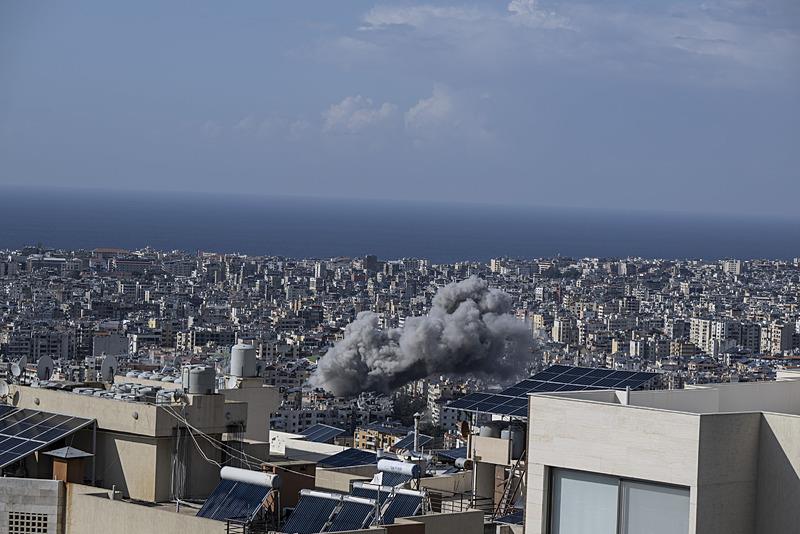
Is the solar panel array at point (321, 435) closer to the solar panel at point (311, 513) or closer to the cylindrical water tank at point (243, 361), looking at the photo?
the cylindrical water tank at point (243, 361)

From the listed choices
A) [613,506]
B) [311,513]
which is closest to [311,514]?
[311,513]

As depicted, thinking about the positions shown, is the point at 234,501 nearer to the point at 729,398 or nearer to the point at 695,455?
the point at 729,398

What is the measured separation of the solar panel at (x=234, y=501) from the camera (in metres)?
14.0

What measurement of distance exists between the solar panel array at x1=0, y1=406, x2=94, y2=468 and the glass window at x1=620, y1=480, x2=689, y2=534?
789 centimetres

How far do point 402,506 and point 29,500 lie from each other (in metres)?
3.30

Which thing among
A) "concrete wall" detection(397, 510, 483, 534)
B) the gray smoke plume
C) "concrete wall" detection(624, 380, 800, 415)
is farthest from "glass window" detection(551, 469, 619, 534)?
the gray smoke plume

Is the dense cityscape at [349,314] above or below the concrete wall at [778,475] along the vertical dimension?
below

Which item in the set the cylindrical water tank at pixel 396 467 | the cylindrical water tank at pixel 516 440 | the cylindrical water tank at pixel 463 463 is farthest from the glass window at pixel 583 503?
the cylindrical water tank at pixel 463 463

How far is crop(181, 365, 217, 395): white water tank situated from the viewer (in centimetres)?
1636

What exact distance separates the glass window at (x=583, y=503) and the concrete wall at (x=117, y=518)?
4.62m

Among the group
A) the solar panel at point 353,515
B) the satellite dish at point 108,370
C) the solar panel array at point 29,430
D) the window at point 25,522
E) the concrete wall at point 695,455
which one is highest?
the concrete wall at point 695,455

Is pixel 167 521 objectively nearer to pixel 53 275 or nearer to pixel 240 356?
pixel 240 356

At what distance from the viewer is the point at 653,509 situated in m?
9.07

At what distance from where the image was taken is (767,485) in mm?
9148
